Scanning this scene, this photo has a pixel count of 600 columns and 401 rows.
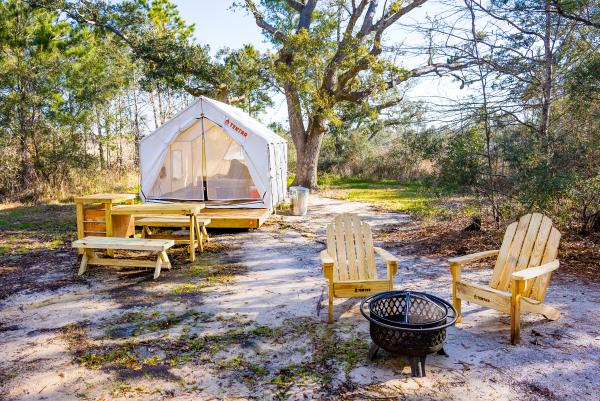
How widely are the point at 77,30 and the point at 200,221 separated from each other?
10.8 meters

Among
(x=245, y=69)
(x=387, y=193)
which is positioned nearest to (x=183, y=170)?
(x=245, y=69)

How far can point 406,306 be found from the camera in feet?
9.80

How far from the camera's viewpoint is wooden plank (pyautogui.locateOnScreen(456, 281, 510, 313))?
3.26 metres

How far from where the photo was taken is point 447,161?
624 centimetres

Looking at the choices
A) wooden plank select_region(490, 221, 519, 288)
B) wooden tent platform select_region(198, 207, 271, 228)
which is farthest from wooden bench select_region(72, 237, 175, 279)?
wooden plank select_region(490, 221, 519, 288)

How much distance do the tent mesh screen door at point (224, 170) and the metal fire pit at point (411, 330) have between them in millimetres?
6246

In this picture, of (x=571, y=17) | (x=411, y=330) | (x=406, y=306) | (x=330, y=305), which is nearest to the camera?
(x=411, y=330)

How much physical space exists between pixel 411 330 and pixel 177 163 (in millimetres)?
7415

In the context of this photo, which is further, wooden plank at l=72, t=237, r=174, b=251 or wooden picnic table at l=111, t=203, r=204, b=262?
wooden picnic table at l=111, t=203, r=204, b=262

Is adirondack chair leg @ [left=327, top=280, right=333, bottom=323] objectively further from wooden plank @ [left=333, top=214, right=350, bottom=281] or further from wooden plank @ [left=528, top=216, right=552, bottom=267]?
wooden plank @ [left=528, top=216, right=552, bottom=267]

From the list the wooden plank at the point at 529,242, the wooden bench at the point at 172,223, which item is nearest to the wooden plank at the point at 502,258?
the wooden plank at the point at 529,242

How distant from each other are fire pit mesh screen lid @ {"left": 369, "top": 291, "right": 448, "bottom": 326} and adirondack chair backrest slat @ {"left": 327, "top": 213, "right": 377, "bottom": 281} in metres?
0.90

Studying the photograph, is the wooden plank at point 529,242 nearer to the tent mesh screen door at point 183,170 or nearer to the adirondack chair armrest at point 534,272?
the adirondack chair armrest at point 534,272

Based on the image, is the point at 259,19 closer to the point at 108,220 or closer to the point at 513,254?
the point at 108,220
